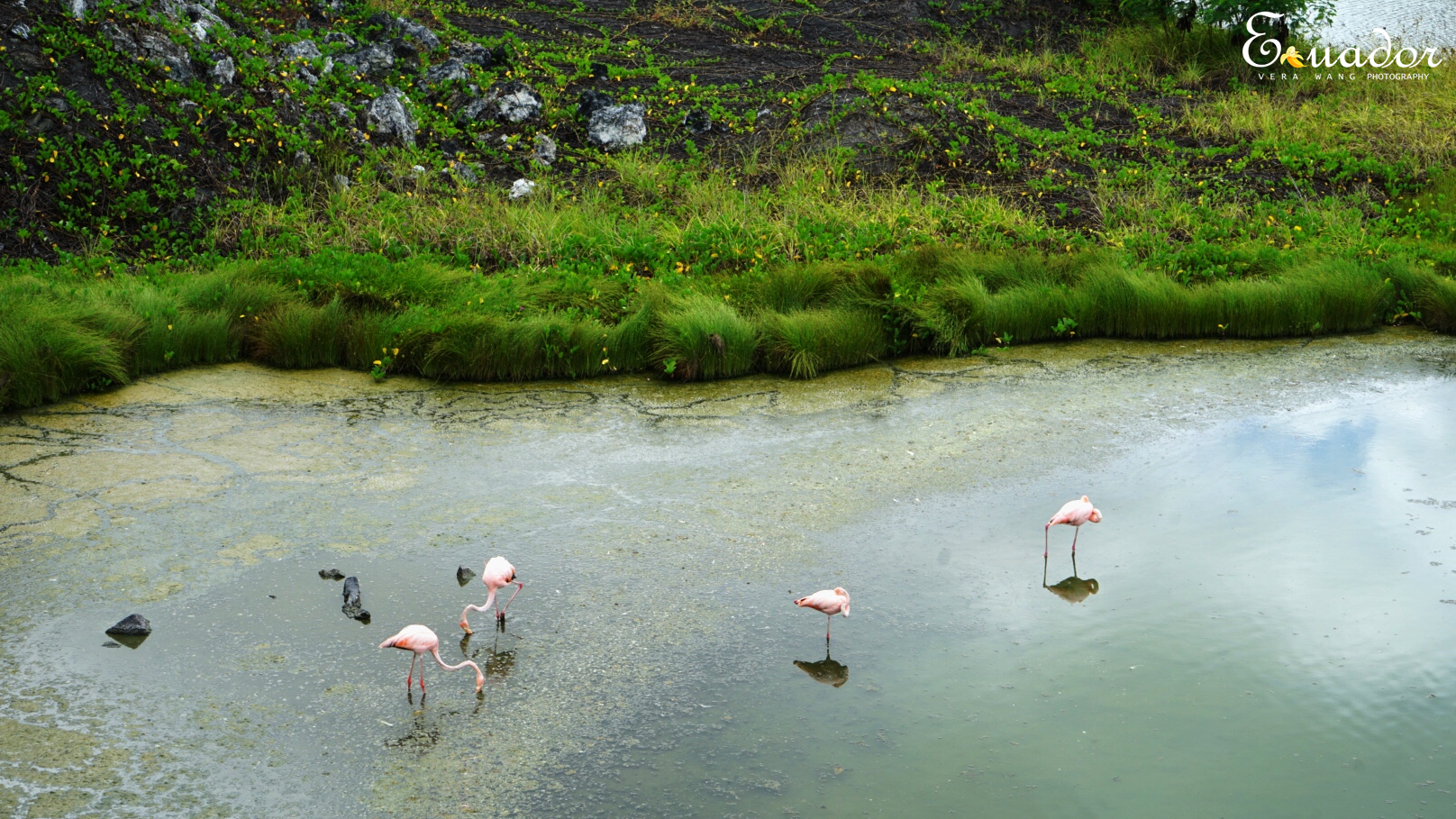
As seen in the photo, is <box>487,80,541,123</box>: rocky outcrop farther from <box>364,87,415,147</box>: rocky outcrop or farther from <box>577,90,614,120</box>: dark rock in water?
<box>364,87,415,147</box>: rocky outcrop

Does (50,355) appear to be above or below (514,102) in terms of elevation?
below

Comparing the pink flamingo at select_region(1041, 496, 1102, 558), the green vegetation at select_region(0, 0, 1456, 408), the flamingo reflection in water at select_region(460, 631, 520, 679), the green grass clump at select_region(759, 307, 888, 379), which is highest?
the green vegetation at select_region(0, 0, 1456, 408)

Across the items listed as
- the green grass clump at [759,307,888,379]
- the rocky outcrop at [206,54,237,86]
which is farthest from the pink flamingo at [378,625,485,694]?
the rocky outcrop at [206,54,237,86]

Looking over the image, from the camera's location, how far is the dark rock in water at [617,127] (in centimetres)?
991

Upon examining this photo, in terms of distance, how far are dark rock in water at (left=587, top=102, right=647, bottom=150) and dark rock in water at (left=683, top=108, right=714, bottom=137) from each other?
40cm

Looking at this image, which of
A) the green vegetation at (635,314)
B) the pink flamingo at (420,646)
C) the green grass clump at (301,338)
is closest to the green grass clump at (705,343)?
the green vegetation at (635,314)

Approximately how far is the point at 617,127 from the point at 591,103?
45 centimetres

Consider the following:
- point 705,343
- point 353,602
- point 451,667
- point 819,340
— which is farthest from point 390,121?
point 451,667

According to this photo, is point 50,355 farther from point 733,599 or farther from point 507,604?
point 733,599

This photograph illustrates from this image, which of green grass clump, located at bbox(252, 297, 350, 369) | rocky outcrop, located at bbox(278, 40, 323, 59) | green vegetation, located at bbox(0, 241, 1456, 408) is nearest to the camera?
green vegetation, located at bbox(0, 241, 1456, 408)

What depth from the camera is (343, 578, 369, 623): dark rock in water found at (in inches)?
151

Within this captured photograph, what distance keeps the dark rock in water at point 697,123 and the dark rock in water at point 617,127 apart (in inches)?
15.6

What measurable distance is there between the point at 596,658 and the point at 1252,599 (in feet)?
7.70

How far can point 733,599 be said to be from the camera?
13.2 ft
